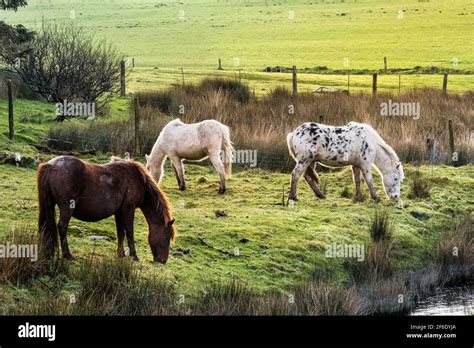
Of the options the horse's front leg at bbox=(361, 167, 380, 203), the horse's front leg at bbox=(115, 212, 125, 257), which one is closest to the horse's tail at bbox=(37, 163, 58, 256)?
the horse's front leg at bbox=(115, 212, 125, 257)

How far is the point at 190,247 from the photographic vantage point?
45.9 feet

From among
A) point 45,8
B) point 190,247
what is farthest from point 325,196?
point 45,8

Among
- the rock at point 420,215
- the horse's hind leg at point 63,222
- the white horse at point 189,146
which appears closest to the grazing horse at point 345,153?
the rock at point 420,215

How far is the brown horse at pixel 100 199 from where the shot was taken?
38.3ft

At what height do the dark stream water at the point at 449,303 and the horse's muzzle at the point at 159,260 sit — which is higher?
the horse's muzzle at the point at 159,260

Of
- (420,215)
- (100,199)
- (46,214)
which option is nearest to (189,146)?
(420,215)

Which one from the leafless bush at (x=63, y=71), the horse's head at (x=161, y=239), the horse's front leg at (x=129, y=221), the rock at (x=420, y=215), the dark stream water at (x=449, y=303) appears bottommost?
the dark stream water at (x=449, y=303)

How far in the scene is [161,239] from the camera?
12.6m

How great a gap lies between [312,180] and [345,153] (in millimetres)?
804

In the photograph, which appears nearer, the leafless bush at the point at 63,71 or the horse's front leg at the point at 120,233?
the horse's front leg at the point at 120,233

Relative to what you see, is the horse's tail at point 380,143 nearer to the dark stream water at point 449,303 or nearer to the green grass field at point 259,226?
the green grass field at point 259,226

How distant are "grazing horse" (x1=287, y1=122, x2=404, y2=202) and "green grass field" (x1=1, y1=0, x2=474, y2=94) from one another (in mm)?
20805

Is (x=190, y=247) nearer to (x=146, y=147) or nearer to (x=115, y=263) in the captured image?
→ (x=115, y=263)

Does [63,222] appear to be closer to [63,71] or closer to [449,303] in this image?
[449,303]
